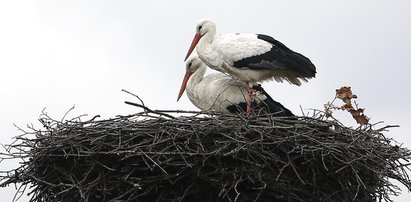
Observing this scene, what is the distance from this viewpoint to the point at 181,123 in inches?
215

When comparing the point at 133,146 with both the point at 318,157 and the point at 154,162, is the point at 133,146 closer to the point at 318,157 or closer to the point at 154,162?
the point at 154,162

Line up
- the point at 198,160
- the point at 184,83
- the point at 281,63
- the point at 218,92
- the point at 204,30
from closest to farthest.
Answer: the point at 198,160 → the point at 281,63 → the point at 218,92 → the point at 204,30 → the point at 184,83

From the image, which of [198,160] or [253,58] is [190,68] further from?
[198,160]

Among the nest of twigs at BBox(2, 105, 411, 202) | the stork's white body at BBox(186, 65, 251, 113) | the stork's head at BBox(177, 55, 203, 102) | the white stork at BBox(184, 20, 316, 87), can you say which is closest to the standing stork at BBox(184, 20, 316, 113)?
the white stork at BBox(184, 20, 316, 87)

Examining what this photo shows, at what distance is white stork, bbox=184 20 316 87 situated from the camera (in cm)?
678

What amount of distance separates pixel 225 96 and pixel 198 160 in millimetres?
1771

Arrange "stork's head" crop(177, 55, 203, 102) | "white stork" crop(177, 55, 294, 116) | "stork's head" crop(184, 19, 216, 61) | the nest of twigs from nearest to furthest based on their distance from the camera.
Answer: the nest of twigs, "white stork" crop(177, 55, 294, 116), "stork's head" crop(184, 19, 216, 61), "stork's head" crop(177, 55, 203, 102)

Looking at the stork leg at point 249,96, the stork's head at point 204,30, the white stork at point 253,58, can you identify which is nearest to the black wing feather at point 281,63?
the white stork at point 253,58

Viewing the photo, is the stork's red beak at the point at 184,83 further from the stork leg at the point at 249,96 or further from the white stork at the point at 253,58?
the stork leg at the point at 249,96

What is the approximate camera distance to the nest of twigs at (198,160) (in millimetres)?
5297

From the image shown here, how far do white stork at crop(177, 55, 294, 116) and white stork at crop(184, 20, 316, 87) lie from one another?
0.41ft

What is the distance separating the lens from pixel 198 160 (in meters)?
5.27

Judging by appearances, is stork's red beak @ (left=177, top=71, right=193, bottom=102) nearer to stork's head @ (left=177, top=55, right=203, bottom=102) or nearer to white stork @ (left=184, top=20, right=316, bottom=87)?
stork's head @ (left=177, top=55, right=203, bottom=102)

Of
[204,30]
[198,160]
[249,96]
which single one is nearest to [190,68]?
[204,30]
